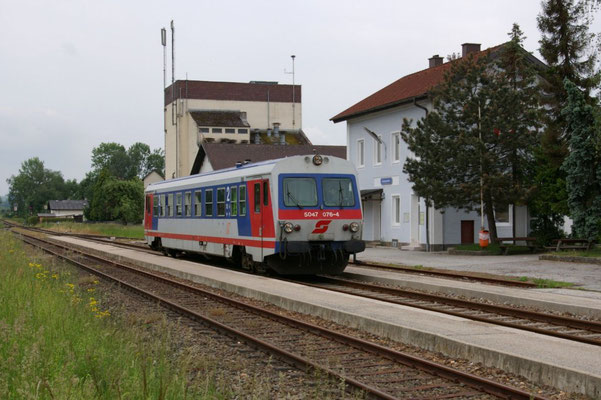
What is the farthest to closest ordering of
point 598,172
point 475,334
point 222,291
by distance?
point 598,172
point 222,291
point 475,334

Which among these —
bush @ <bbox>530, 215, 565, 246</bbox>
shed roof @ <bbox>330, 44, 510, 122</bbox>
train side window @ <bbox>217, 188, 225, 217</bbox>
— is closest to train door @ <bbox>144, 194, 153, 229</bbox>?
train side window @ <bbox>217, 188, 225, 217</bbox>

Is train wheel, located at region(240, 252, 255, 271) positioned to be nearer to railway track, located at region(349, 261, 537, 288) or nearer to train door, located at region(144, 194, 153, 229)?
railway track, located at region(349, 261, 537, 288)

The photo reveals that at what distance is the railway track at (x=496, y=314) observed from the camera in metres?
10.7

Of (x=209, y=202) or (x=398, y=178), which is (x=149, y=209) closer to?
(x=209, y=202)

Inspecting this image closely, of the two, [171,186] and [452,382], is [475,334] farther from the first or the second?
[171,186]

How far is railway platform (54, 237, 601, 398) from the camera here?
7.40m

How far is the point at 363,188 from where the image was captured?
37.6m

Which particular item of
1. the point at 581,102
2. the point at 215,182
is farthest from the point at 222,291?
the point at 581,102

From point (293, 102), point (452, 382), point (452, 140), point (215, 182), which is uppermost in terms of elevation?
point (293, 102)

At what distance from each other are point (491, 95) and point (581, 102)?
3077mm

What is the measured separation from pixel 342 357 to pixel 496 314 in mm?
4838

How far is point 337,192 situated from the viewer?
62.5 feet

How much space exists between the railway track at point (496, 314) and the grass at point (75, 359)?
506 centimetres

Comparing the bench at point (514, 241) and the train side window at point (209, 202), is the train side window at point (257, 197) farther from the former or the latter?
the bench at point (514, 241)
